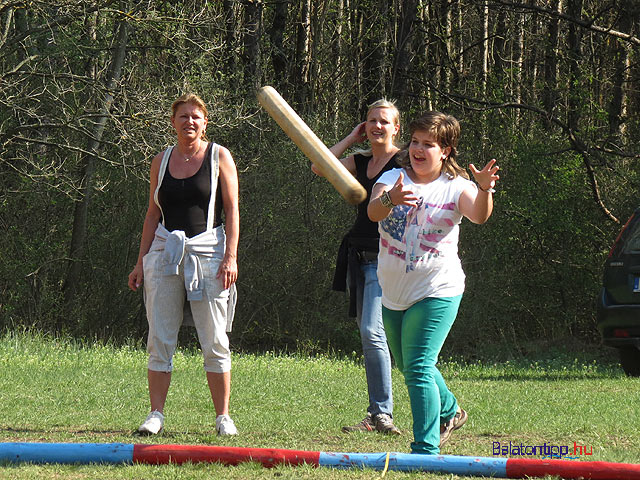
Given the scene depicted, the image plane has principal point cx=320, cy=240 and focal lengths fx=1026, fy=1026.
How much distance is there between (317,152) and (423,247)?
762mm

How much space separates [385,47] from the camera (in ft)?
66.7

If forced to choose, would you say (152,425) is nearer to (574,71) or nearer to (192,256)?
(192,256)

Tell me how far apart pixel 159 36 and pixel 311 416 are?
10119 mm

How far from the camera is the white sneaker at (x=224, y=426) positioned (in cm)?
617

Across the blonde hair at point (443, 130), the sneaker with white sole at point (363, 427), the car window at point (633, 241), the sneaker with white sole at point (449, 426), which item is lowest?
the sneaker with white sole at point (363, 427)

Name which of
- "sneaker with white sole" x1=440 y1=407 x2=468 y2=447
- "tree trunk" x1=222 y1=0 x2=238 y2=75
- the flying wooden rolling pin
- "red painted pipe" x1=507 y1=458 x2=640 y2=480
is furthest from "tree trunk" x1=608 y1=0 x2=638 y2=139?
"red painted pipe" x1=507 y1=458 x2=640 y2=480

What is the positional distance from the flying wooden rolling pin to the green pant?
750 mm

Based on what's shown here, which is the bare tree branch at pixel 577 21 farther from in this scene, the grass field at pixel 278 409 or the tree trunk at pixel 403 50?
the grass field at pixel 278 409

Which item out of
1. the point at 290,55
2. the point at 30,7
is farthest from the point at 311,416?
the point at 290,55

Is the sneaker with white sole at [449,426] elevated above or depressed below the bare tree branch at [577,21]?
below

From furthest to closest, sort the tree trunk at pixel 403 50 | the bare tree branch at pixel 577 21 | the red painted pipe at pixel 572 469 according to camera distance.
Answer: the tree trunk at pixel 403 50 → the bare tree branch at pixel 577 21 → the red painted pipe at pixel 572 469

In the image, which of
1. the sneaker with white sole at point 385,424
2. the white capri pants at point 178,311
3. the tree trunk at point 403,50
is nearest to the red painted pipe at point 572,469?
the sneaker with white sole at point 385,424

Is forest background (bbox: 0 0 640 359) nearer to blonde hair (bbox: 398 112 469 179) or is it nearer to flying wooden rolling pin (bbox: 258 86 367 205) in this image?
flying wooden rolling pin (bbox: 258 86 367 205)

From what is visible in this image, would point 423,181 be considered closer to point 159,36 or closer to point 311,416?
point 311,416
